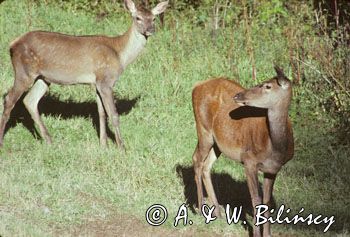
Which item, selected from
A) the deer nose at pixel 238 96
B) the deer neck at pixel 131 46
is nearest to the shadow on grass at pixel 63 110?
the deer neck at pixel 131 46

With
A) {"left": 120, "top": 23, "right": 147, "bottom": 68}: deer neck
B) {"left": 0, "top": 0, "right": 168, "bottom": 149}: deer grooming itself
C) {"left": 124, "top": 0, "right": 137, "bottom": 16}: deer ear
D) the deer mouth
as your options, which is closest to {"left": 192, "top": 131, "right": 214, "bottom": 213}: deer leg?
the deer mouth

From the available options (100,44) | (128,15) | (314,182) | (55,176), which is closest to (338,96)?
(314,182)

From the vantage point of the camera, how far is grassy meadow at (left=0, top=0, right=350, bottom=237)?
Answer: 8.00 metres

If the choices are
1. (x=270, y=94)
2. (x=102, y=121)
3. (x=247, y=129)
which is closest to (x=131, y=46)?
(x=102, y=121)

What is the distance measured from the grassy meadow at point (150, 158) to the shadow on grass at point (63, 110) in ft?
0.05

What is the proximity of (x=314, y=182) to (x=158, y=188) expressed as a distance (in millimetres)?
1658

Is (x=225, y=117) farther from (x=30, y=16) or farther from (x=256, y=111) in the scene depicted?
(x=30, y=16)

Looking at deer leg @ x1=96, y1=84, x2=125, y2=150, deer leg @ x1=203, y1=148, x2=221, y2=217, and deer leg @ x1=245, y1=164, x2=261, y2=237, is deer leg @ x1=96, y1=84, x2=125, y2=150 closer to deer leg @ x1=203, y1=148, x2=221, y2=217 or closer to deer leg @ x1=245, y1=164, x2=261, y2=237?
deer leg @ x1=203, y1=148, x2=221, y2=217

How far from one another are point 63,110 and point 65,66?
0.99m

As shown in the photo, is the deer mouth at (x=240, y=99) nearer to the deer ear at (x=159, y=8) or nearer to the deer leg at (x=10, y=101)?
the deer leg at (x=10, y=101)

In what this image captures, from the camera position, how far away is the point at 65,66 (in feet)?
33.8

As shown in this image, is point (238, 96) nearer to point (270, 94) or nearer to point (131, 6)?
point (270, 94)

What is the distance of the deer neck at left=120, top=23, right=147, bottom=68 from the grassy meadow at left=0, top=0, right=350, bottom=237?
2.78 feet

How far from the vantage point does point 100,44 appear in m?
10.5
